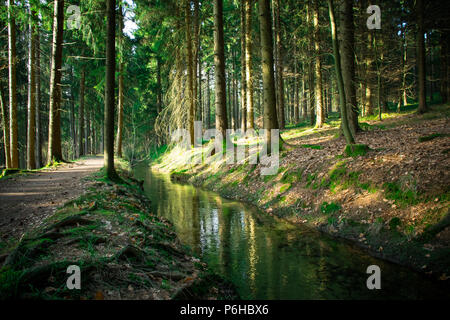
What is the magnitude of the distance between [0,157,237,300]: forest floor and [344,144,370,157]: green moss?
6.06 metres

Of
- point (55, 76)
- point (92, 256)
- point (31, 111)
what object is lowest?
point (92, 256)

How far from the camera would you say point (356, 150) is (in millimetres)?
8320

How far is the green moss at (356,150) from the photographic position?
8188 millimetres

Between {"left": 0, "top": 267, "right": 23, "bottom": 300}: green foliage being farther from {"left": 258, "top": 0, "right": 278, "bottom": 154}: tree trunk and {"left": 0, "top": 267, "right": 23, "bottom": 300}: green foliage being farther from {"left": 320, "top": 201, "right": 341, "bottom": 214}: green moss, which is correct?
{"left": 258, "top": 0, "right": 278, "bottom": 154}: tree trunk

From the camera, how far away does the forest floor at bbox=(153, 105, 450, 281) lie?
5.04 meters

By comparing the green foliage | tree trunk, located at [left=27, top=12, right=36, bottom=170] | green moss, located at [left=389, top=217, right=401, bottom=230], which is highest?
tree trunk, located at [left=27, top=12, right=36, bottom=170]

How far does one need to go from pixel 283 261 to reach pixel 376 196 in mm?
2982

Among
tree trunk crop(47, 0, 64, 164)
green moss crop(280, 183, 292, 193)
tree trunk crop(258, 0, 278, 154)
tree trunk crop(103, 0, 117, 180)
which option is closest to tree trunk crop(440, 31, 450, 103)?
tree trunk crop(258, 0, 278, 154)

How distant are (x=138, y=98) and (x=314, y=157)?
29.1 metres

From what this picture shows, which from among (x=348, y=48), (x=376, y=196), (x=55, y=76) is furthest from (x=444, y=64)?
(x=55, y=76)

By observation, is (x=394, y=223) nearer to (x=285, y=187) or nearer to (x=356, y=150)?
(x=356, y=150)

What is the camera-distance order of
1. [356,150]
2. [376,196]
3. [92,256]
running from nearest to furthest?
[92,256] → [376,196] → [356,150]

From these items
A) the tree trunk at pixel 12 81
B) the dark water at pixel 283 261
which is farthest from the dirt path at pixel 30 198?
the tree trunk at pixel 12 81

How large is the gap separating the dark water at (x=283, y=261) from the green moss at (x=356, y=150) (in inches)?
122
